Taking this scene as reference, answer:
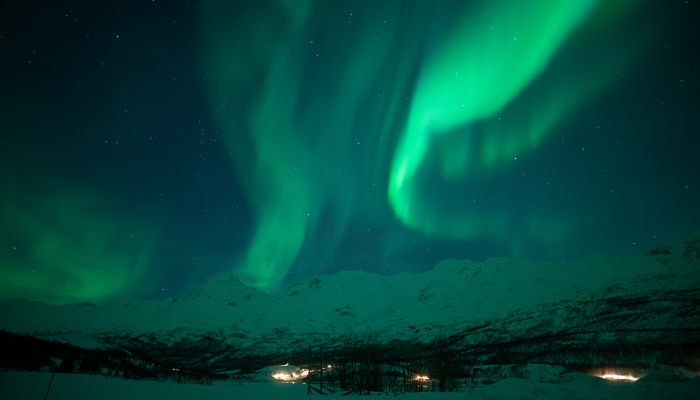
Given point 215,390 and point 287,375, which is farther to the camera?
point 287,375


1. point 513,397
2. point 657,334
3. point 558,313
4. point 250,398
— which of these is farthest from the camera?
point 558,313

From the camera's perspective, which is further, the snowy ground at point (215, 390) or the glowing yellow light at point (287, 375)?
the glowing yellow light at point (287, 375)

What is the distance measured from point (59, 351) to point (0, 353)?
10.2 meters

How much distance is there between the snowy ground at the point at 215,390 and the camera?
53.2 ft

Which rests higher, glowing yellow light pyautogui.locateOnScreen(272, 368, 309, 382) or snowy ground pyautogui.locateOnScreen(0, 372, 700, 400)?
glowing yellow light pyautogui.locateOnScreen(272, 368, 309, 382)

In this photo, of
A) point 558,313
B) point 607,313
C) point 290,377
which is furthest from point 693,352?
point 290,377

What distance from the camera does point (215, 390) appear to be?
67.2ft

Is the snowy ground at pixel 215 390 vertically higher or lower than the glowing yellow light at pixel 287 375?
lower

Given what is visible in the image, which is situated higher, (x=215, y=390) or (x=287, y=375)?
(x=287, y=375)

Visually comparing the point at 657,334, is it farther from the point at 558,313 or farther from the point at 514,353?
the point at 558,313

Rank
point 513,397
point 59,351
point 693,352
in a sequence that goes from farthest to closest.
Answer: point 693,352 < point 59,351 < point 513,397

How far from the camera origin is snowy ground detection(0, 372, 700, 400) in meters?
16.2

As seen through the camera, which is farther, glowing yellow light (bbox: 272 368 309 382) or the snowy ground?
glowing yellow light (bbox: 272 368 309 382)

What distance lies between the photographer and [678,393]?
23.9 m
